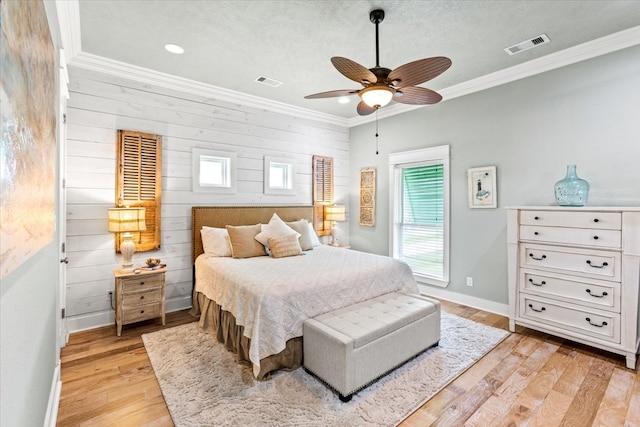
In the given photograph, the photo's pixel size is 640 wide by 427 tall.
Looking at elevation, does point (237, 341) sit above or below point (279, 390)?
above

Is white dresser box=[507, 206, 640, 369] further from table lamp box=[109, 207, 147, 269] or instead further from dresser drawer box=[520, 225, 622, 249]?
table lamp box=[109, 207, 147, 269]

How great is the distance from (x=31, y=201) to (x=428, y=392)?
2504 mm

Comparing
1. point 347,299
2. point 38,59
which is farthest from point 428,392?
point 38,59

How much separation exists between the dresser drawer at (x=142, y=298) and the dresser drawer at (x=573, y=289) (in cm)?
385

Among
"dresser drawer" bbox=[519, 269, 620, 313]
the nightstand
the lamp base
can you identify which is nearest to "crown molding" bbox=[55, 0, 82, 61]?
the lamp base

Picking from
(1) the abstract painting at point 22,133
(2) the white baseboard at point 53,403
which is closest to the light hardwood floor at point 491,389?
(2) the white baseboard at point 53,403

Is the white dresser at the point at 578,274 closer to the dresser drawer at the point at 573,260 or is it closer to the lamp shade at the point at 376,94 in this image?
the dresser drawer at the point at 573,260

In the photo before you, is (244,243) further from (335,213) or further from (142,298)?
(335,213)

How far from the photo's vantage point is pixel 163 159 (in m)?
3.74

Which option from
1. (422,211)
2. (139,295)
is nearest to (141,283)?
(139,295)

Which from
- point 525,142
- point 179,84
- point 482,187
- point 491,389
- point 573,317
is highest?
point 179,84

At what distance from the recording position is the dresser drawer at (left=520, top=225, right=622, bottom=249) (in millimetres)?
2611

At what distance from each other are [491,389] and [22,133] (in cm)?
298

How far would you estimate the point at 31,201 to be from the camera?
99cm
